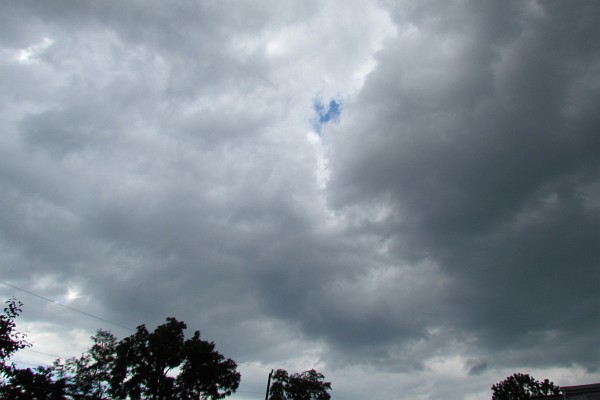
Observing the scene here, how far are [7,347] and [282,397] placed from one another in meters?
48.7

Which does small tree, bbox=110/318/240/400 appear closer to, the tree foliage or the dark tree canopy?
the tree foliage

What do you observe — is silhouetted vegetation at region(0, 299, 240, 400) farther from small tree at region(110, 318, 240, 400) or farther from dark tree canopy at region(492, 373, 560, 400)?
dark tree canopy at region(492, 373, 560, 400)

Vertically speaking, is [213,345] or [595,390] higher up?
[213,345]

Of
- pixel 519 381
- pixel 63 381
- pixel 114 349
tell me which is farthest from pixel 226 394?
pixel 519 381

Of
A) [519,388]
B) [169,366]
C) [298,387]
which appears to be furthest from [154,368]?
[519,388]

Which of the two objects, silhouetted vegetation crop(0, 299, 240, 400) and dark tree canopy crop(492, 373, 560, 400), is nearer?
silhouetted vegetation crop(0, 299, 240, 400)

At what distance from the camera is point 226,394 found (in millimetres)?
56281

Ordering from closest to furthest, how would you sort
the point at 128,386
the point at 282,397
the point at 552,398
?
the point at 552,398 < the point at 128,386 < the point at 282,397

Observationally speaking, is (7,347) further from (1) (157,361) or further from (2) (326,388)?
(2) (326,388)

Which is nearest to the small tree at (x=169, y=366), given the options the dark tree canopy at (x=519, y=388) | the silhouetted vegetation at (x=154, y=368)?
the silhouetted vegetation at (x=154, y=368)

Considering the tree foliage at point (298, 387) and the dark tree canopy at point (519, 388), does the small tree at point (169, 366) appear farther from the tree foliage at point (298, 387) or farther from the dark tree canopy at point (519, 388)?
the dark tree canopy at point (519, 388)

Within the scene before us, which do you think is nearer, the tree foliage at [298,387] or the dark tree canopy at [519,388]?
the tree foliage at [298,387]

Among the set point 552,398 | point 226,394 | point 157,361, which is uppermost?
point 157,361

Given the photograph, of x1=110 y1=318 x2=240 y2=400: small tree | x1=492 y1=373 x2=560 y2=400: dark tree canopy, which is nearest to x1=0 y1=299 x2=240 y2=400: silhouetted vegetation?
x1=110 y1=318 x2=240 y2=400: small tree
